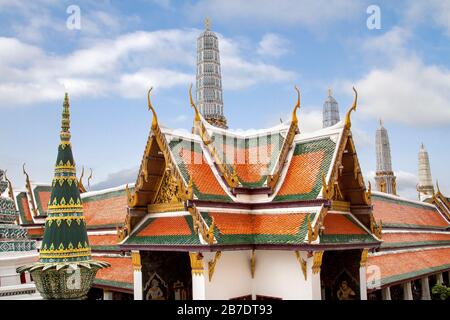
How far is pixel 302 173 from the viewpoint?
13.6 metres

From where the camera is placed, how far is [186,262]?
15.1 m

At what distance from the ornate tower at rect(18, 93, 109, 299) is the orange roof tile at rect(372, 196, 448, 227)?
18510 mm

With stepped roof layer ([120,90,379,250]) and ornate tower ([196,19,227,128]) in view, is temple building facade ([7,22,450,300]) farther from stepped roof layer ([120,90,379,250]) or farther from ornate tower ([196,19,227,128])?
ornate tower ([196,19,227,128])

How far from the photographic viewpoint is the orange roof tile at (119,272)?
16.2 m

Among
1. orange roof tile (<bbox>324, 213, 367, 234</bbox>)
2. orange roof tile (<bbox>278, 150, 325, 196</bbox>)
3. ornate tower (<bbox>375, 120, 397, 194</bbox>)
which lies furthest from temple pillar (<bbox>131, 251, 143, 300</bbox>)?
ornate tower (<bbox>375, 120, 397, 194</bbox>)

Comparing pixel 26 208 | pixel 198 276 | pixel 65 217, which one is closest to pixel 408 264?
pixel 198 276

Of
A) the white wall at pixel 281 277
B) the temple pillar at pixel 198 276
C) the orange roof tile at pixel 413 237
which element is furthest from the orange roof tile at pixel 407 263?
the temple pillar at pixel 198 276

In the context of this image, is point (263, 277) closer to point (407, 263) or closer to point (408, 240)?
point (407, 263)

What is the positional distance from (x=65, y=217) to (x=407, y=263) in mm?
17954

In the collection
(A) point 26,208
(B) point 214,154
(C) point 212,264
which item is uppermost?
(A) point 26,208

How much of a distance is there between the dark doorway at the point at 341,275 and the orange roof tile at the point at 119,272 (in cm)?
655

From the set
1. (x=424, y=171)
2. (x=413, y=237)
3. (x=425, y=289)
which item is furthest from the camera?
(x=424, y=171)

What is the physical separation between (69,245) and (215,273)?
5.23 metres
